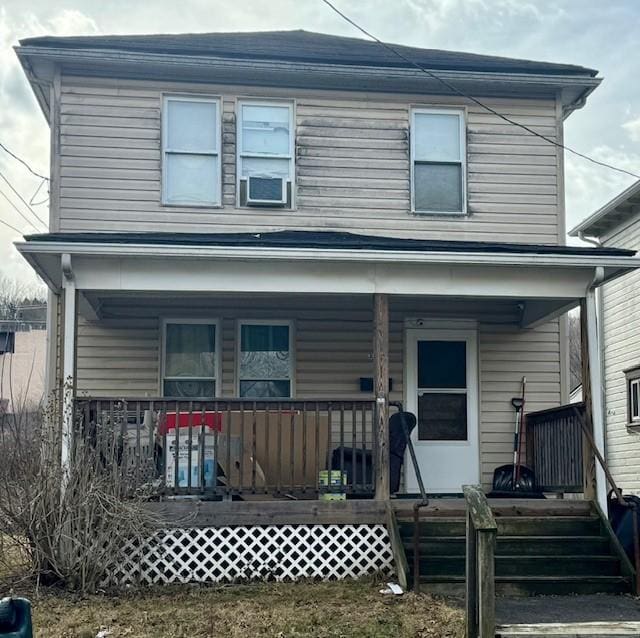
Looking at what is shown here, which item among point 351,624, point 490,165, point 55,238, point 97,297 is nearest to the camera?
point 351,624

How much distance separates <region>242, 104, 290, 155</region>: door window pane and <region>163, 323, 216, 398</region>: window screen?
2.43 meters

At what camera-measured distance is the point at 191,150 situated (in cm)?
1197

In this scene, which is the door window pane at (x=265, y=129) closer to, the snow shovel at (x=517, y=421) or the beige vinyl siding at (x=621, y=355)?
the snow shovel at (x=517, y=421)

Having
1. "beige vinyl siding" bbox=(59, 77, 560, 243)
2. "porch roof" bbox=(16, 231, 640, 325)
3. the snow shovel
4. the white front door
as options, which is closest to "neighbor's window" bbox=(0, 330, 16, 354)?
"beige vinyl siding" bbox=(59, 77, 560, 243)

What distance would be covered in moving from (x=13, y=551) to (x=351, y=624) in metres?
3.86

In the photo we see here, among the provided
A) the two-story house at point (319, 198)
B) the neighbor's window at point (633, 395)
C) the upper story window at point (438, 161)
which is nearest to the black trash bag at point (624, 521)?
the two-story house at point (319, 198)

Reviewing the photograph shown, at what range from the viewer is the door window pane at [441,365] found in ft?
39.8

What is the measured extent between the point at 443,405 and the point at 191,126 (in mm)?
4894

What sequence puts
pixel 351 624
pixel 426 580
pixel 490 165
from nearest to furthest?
pixel 351 624
pixel 426 580
pixel 490 165

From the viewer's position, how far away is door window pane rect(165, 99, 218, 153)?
1198 centimetres

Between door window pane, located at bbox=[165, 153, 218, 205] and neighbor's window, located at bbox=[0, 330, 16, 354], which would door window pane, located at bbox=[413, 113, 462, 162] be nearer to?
door window pane, located at bbox=[165, 153, 218, 205]

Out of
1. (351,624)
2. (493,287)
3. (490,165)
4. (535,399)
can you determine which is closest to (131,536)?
(351,624)

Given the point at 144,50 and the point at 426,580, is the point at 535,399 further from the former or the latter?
the point at 144,50

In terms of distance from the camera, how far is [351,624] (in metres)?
7.16
